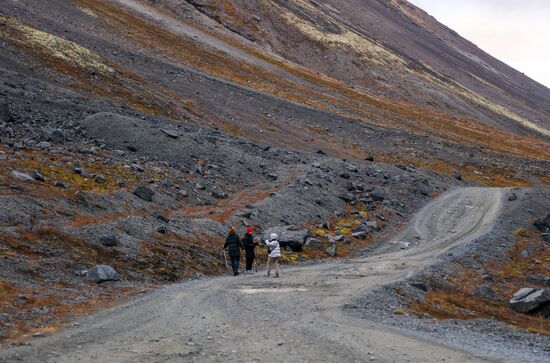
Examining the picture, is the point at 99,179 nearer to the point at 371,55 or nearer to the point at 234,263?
the point at 234,263

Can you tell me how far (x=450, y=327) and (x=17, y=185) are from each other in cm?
1862

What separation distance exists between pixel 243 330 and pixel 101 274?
7459 millimetres

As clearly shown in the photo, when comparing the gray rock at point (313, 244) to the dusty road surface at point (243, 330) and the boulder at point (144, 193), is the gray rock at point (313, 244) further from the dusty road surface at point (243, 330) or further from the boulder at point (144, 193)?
the boulder at point (144, 193)

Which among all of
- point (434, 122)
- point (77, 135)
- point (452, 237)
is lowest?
point (77, 135)

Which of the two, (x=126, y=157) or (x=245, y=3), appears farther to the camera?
(x=245, y=3)

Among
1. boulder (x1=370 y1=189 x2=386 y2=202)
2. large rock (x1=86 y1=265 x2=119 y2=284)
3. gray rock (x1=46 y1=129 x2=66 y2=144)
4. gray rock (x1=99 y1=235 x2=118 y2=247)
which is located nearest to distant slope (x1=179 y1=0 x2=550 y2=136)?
boulder (x1=370 y1=189 x2=386 y2=202)

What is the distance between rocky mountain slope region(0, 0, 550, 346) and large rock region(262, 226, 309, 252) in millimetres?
166

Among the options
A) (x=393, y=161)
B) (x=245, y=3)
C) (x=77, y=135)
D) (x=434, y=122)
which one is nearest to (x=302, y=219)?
(x=77, y=135)

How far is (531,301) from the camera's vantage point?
72.0 ft

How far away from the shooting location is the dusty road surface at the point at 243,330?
41.6ft

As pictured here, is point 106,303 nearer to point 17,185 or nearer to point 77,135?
point 17,185

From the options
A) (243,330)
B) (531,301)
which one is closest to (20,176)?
(243,330)

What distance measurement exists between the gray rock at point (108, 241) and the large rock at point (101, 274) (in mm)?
2225

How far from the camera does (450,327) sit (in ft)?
56.6
